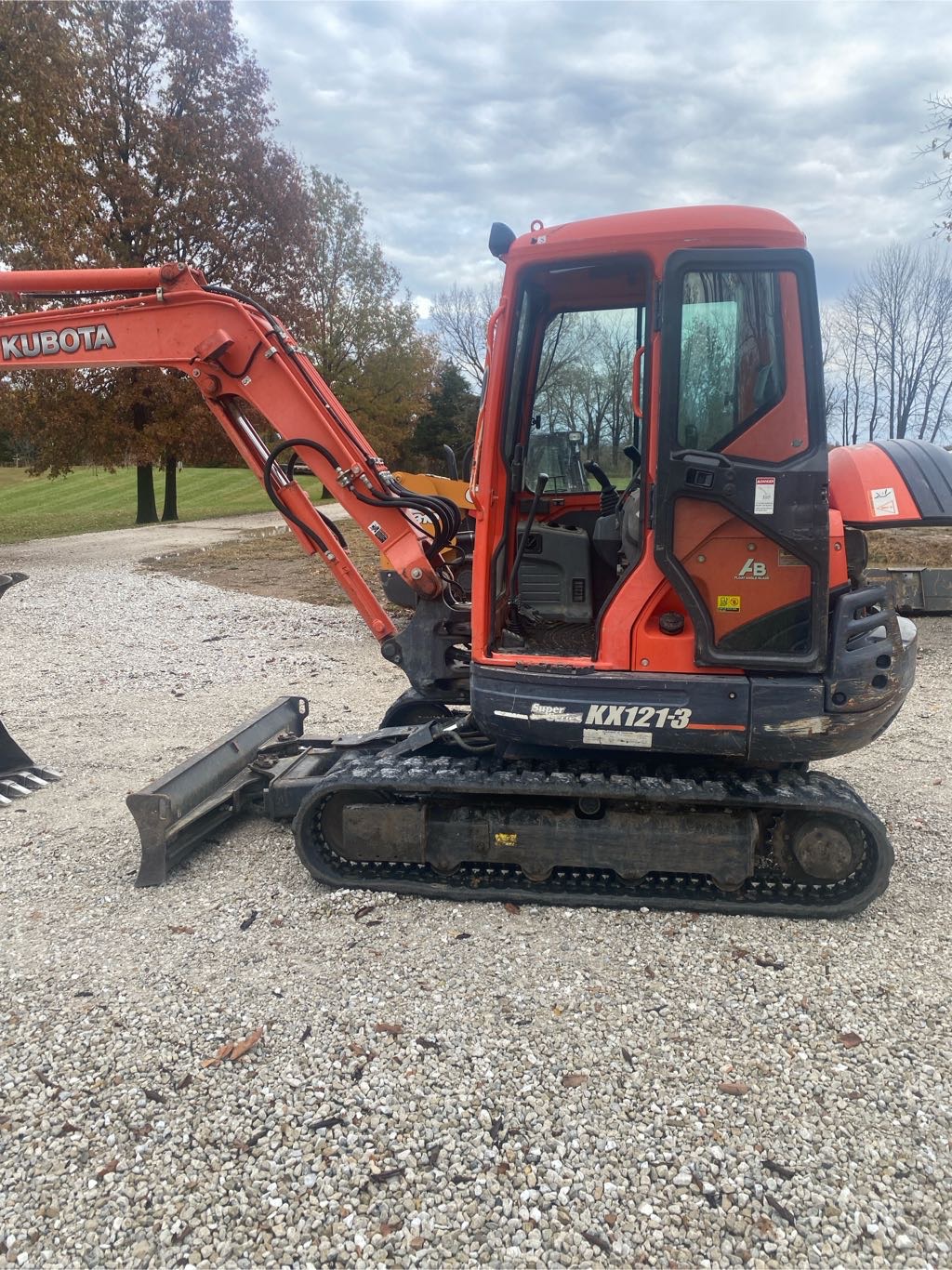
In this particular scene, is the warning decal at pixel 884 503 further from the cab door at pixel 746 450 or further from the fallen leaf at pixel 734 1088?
the fallen leaf at pixel 734 1088

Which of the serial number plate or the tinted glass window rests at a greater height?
the tinted glass window

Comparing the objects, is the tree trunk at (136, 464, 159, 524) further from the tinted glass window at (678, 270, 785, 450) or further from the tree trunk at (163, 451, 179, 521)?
the tinted glass window at (678, 270, 785, 450)

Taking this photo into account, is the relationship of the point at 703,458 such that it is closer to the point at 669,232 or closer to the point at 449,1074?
the point at 669,232

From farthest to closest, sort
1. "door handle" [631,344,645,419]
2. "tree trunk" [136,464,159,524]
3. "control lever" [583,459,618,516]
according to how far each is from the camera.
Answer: "tree trunk" [136,464,159,524] < "control lever" [583,459,618,516] < "door handle" [631,344,645,419]

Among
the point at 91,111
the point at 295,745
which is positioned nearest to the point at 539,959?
the point at 295,745

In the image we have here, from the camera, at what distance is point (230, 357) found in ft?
15.7

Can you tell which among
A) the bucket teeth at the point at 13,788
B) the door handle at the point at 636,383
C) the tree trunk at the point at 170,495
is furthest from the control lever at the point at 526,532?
the tree trunk at the point at 170,495

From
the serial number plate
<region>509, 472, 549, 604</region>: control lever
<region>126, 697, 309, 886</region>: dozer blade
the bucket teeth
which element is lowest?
the bucket teeth

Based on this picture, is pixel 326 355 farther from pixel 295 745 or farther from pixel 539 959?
pixel 539 959

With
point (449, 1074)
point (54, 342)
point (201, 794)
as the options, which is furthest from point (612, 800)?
point (54, 342)

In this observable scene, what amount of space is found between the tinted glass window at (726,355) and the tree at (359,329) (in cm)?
2850

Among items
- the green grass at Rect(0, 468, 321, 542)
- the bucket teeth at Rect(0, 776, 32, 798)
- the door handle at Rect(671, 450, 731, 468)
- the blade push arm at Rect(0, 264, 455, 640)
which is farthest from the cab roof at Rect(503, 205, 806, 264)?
the green grass at Rect(0, 468, 321, 542)

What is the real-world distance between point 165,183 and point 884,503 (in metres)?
21.8

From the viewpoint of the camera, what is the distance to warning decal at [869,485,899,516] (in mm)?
3434
